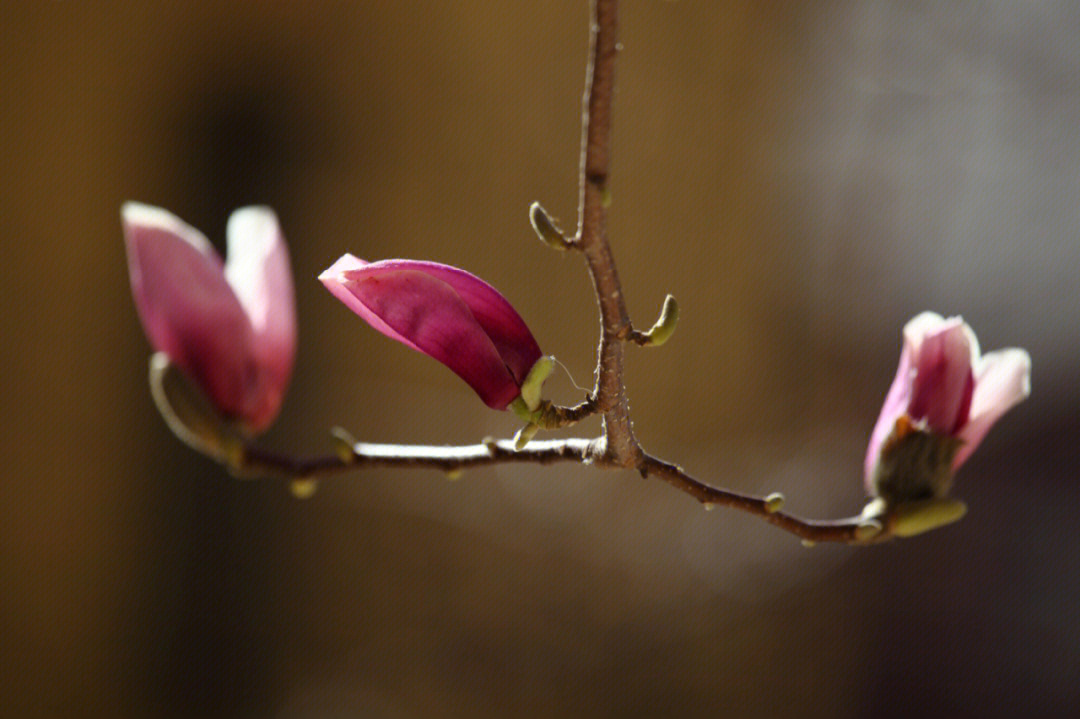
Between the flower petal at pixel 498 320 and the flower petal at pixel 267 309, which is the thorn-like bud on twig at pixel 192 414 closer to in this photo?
the flower petal at pixel 267 309

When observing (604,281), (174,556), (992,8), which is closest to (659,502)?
(174,556)

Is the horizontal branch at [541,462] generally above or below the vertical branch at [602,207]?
below

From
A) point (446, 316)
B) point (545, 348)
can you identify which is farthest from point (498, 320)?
point (545, 348)

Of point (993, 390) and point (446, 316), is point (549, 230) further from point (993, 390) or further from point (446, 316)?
point (993, 390)

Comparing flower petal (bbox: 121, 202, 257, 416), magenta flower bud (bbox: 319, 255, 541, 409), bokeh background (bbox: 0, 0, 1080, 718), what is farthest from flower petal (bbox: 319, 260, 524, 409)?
bokeh background (bbox: 0, 0, 1080, 718)

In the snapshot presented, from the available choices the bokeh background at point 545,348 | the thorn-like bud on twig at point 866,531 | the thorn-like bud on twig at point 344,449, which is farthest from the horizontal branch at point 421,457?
the bokeh background at point 545,348

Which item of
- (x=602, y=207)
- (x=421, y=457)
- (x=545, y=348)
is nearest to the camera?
(x=602, y=207)

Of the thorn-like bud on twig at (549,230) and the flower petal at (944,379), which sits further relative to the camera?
the flower petal at (944,379)
